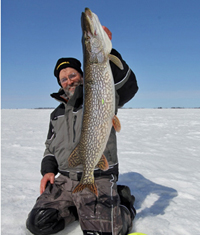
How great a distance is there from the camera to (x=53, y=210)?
2.46 metres

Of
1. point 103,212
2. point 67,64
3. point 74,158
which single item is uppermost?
point 67,64

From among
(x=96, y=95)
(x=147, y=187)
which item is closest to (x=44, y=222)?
(x=96, y=95)

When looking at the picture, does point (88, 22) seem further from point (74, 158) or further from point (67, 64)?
point (74, 158)

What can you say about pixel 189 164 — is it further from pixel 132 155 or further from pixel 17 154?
pixel 17 154

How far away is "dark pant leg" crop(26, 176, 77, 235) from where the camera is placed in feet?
7.64

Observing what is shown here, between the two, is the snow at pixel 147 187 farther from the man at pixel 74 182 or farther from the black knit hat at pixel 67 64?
the black knit hat at pixel 67 64

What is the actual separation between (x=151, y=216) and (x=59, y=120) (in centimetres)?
177

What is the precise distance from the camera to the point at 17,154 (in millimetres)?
5867

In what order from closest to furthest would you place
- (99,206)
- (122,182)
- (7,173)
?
1. (99,206)
2. (122,182)
3. (7,173)

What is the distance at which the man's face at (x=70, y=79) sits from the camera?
284cm

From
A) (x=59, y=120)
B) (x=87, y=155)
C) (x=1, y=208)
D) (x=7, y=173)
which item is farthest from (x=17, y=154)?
(x=87, y=155)

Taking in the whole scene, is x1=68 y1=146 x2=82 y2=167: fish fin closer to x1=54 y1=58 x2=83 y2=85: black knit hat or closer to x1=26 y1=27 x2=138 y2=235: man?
x1=26 y1=27 x2=138 y2=235: man

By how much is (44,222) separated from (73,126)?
1.17 meters

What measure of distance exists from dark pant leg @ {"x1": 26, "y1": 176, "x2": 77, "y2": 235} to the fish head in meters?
1.66
